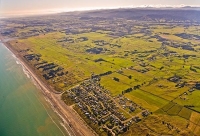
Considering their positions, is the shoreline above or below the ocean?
above

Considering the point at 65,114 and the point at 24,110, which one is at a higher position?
the point at 65,114

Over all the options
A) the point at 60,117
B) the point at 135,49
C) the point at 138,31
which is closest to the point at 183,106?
the point at 60,117

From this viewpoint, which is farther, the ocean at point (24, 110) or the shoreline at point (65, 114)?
the ocean at point (24, 110)

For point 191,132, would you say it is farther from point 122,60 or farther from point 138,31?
point 138,31

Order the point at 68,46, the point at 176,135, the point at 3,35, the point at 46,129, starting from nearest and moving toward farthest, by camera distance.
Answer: the point at 176,135 < the point at 46,129 < the point at 68,46 < the point at 3,35

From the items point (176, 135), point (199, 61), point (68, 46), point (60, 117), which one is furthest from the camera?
point (68, 46)

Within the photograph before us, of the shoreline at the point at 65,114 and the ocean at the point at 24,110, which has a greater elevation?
the shoreline at the point at 65,114

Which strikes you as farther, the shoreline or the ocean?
the ocean

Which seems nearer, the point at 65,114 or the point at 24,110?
the point at 65,114
